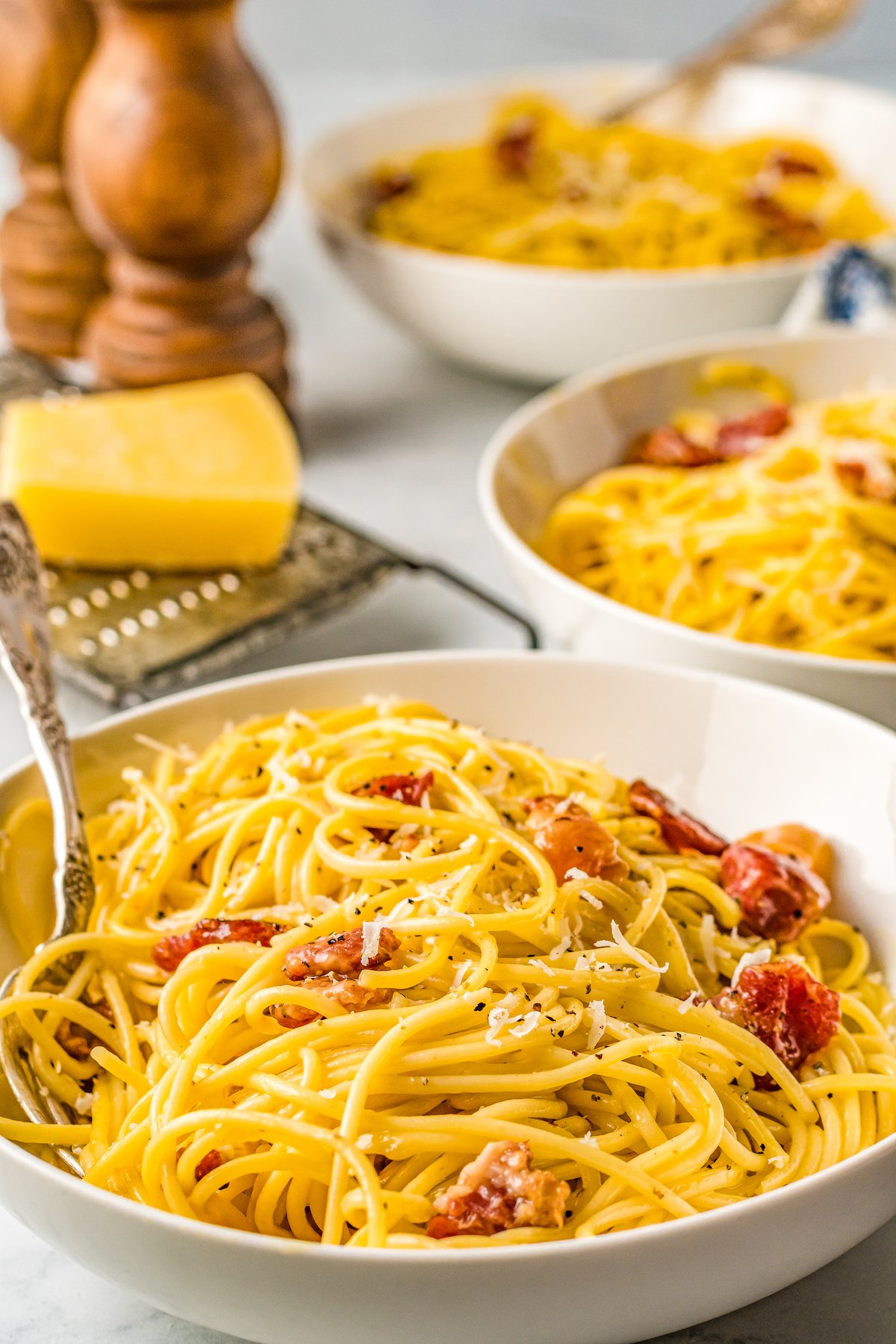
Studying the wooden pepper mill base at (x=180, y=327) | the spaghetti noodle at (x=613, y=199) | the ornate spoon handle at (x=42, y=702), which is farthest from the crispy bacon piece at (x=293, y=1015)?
the spaghetti noodle at (x=613, y=199)

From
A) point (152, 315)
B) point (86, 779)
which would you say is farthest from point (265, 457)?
point (86, 779)

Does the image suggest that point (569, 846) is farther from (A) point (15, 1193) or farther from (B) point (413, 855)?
(A) point (15, 1193)

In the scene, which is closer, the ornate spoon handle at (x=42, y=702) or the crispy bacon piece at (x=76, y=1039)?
the crispy bacon piece at (x=76, y=1039)

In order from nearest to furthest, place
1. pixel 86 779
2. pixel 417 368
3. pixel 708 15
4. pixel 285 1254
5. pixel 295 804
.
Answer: pixel 285 1254 < pixel 295 804 < pixel 86 779 < pixel 417 368 < pixel 708 15

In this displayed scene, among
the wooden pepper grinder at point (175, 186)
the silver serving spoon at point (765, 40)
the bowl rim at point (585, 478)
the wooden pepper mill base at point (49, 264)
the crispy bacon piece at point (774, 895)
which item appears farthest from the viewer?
the silver serving spoon at point (765, 40)

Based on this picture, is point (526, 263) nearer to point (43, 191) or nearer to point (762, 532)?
point (43, 191)

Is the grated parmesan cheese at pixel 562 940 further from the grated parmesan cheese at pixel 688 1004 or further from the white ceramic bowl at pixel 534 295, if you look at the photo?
the white ceramic bowl at pixel 534 295
